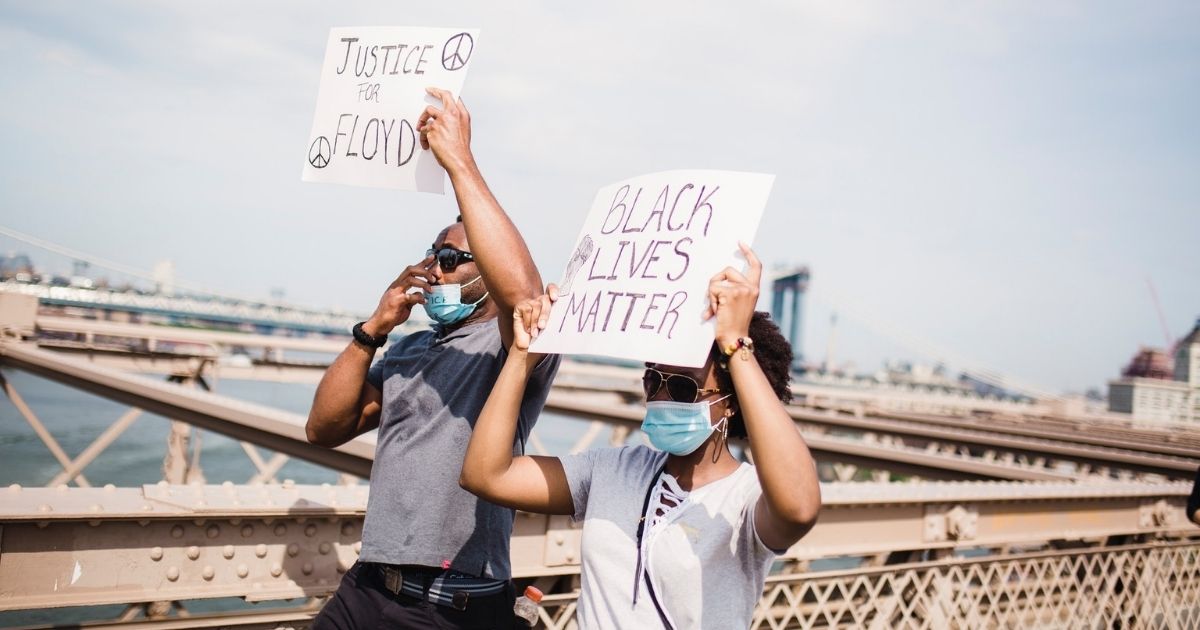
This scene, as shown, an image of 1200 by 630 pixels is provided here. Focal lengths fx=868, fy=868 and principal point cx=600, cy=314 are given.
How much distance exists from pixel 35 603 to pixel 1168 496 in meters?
5.60

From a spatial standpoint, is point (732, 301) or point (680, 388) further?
point (680, 388)

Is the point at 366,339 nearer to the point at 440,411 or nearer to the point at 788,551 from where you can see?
the point at 440,411

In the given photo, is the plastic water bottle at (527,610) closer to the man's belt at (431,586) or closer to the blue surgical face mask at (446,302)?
the man's belt at (431,586)

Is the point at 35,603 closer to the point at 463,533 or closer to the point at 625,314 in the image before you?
the point at 463,533

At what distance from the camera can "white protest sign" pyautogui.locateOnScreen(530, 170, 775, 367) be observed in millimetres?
1729

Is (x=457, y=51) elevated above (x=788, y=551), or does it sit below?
above

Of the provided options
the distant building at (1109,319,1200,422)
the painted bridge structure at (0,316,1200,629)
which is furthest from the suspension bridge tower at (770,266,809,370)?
the painted bridge structure at (0,316,1200,629)

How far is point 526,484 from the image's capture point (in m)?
1.97

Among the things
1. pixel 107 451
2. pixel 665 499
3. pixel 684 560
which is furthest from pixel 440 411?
pixel 107 451

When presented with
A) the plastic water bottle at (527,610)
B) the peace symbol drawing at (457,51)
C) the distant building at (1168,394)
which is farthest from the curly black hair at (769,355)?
the distant building at (1168,394)

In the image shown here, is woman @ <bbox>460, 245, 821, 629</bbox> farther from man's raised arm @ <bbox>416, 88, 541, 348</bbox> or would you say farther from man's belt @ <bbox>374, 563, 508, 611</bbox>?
man's belt @ <bbox>374, 563, 508, 611</bbox>

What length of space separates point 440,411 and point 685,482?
651 millimetres

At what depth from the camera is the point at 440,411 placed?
85.7 inches

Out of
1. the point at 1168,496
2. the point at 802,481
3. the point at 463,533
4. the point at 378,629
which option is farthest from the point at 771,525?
the point at 1168,496
